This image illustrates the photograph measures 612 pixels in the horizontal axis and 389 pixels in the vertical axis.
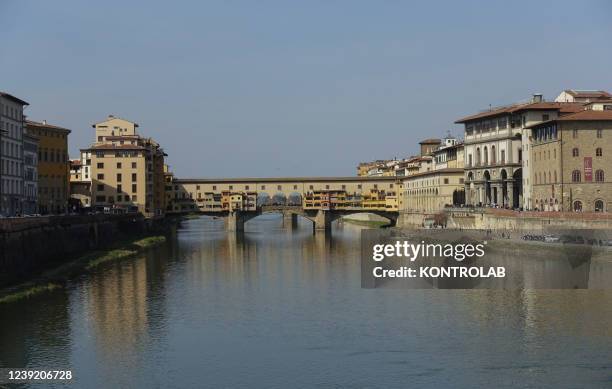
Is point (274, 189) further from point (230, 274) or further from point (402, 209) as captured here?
point (230, 274)

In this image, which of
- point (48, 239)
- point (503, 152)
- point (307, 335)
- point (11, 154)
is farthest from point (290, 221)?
point (307, 335)

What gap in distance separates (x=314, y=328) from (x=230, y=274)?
24.3m

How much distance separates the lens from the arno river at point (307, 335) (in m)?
31.2

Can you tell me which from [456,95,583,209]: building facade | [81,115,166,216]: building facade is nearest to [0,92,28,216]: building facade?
[81,115,166,216]: building facade

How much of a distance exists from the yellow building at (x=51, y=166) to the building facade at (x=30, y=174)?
143 inches

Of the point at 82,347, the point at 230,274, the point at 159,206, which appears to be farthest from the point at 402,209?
the point at 82,347

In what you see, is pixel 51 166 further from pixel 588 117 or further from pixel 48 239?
pixel 588 117

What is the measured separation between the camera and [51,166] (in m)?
99.8

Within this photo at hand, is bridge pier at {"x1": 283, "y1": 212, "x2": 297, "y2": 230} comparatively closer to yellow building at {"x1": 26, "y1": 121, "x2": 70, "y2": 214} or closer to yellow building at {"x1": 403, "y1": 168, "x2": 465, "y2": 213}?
yellow building at {"x1": 403, "y1": 168, "x2": 465, "y2": 213}

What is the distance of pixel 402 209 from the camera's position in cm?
13525

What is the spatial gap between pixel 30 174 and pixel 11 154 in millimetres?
8003

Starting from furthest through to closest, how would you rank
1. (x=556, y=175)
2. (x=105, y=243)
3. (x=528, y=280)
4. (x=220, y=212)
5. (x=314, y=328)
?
(x=220, y=212)
(x=105, y=243)
(x=556, y=175)
(x=528, y=280)
(x=314, y=328)

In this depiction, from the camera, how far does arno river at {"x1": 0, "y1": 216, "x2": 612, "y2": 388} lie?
3120 centimetres

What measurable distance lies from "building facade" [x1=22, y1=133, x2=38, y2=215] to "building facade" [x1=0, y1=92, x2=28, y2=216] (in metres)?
1.53
